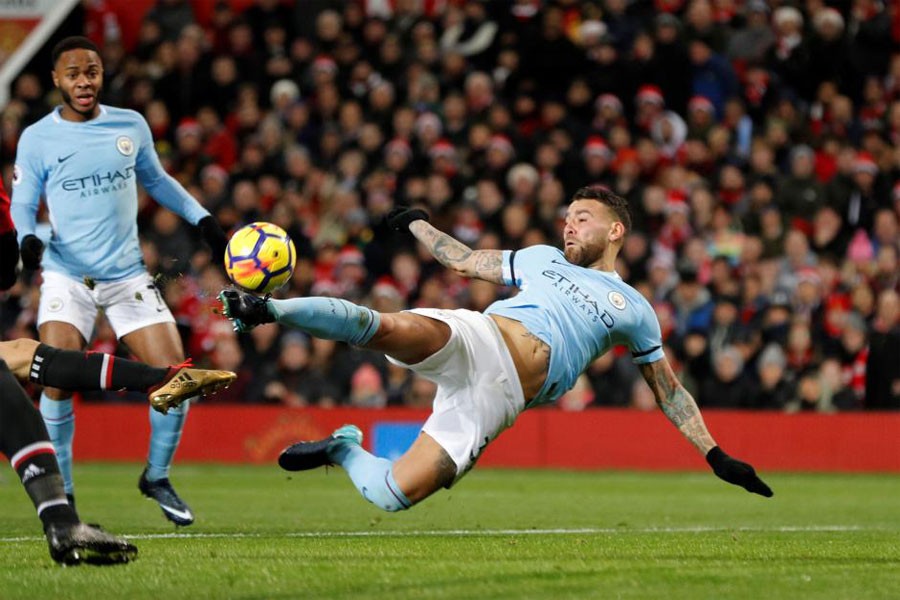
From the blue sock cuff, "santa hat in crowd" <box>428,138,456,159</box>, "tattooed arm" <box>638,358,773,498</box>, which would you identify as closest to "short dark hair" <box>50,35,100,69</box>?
the blue sock cuff

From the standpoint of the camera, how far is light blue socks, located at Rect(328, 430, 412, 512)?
691cm

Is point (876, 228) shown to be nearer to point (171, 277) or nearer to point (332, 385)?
point (332, 385)

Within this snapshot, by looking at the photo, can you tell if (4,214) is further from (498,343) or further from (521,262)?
(521,262)

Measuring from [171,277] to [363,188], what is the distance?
9.14 m

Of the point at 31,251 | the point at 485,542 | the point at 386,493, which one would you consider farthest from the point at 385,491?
the point at 31,251

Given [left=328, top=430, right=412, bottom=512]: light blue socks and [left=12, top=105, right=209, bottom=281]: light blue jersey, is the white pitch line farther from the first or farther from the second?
[left=12, top=105, right=209, bottom=281]: light blue jersey

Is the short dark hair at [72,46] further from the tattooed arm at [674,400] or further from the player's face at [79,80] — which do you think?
the tattooed arm at [674,400]

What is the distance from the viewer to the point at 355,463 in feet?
23.3

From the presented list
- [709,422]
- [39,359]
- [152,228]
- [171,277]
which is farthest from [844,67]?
[39,359]

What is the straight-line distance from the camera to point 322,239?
17.5 m

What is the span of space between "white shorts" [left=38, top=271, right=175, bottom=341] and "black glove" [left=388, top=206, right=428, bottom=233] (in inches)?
74.7

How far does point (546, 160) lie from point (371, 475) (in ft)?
37.1

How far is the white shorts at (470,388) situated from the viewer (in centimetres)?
696

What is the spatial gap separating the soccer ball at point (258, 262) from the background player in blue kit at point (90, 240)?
1939 mm
